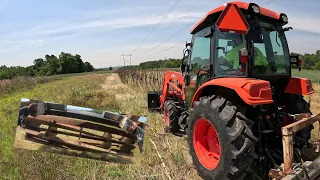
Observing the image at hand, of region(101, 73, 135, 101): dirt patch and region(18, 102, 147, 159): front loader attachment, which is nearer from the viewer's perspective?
region(18, 102, 147, 159): front loader attachment

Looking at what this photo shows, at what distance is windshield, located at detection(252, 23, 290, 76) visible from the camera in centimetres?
394

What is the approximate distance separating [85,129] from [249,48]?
2.35 meters

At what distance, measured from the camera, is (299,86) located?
4277mm

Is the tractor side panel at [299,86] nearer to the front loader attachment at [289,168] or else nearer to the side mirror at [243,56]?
the side mirror at [243,56]

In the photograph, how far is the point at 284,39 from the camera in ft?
14.5

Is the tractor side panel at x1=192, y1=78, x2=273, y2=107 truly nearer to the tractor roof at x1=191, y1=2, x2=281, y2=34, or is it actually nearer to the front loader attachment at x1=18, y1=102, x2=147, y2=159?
the tractor roof at x1=191, y1=2, x2=281, y2=34

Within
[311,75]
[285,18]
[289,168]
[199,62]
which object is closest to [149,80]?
[199,62]

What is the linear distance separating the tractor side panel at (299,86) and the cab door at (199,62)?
1.24 m

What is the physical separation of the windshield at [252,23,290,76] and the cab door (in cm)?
76

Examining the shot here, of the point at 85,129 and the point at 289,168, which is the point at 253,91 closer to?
the point at 289,168

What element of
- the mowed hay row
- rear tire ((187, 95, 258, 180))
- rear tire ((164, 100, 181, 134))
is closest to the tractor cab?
rear tire ((187, 95, 258, 180))

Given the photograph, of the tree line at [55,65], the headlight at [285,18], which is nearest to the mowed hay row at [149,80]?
the headlight at [285,18]

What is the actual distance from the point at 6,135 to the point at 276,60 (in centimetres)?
541

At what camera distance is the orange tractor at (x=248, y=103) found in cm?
324
